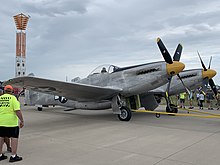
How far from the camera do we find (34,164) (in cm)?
366

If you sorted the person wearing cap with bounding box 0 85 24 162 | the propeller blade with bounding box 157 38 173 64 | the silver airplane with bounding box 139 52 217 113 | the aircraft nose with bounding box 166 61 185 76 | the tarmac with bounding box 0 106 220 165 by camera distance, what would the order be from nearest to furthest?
the tarmac with bounding box 0 106 220 165 → the person wearing cap with bounding box 0 85 24 162 → the aircraft nose with bounding box 166 61 185 76 → the propeller blade with bounding box 157 38 173 64 → the silver airplane with bounding box 139 52 217 113

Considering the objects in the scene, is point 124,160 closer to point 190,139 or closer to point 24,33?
point 190,139

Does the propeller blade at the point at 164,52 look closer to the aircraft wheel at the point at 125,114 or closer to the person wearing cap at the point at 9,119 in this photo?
the aircraft wheel at the point at 125,114

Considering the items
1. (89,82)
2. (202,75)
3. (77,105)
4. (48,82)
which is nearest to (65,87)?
(48,82)

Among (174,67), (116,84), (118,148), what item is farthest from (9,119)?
(174,67)

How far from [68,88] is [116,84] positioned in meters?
2.02

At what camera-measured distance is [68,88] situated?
825 cm

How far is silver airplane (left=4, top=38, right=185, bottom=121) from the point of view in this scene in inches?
315

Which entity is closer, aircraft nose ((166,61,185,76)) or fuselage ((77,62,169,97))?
aircraft nose ((166,61,185,76))

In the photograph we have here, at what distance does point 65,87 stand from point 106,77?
6.86ft

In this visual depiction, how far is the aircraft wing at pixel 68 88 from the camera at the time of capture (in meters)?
7.16

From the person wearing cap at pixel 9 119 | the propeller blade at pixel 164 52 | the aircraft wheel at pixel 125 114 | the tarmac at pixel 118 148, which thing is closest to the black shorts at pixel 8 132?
the person wearing cap at pixel 9 119

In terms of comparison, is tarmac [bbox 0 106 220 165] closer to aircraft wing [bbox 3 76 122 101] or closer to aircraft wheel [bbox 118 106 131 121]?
aircraft wing [bbox 3 76 122 101]

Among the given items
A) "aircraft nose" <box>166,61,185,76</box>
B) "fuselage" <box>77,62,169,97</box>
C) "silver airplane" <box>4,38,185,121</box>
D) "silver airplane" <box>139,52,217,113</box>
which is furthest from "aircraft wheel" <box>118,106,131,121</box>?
"silver airplane" <box>139,52,217,113</box>
